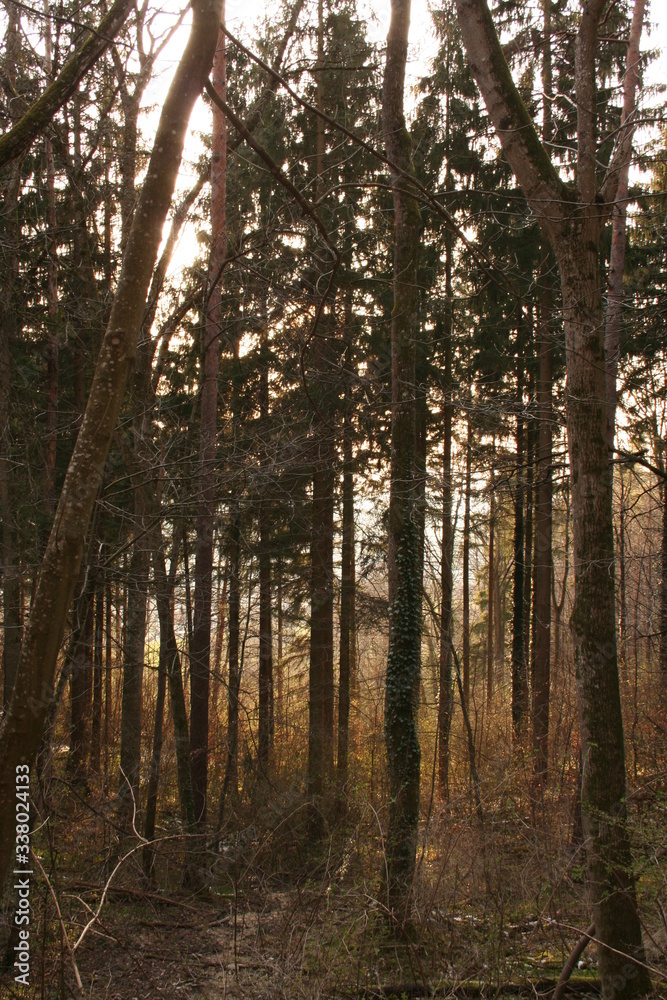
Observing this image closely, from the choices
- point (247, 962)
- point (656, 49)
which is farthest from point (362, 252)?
point (247, 962)

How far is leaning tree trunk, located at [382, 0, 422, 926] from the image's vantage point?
26.0ft

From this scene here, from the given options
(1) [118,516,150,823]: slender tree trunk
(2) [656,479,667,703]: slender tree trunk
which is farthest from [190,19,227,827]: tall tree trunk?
(2) [656,479,667,703]: slender tree trunk

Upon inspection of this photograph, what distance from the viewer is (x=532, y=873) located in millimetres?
7438

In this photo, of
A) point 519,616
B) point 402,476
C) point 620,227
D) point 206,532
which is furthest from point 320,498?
point 519,616

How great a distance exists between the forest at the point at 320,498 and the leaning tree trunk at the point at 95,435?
1cm

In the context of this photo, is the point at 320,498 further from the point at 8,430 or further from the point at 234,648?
the point at 234,648

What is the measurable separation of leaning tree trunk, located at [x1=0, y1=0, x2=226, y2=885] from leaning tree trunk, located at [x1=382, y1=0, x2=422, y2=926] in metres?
5.54

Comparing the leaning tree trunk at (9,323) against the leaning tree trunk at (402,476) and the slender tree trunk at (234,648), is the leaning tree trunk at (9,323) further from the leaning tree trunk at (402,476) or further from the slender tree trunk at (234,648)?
the leaning tree trunk at (402,476)

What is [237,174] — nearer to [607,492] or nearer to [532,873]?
[607,492]

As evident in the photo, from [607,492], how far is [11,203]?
5841 millimetres

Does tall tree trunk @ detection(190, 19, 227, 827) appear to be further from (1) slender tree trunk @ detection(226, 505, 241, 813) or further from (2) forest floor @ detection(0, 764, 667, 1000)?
(2) forest floor @ detection(0, 764, 667, 1000)

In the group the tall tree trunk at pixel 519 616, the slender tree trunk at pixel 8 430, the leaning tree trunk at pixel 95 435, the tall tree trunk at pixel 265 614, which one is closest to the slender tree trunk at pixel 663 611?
the tall tree trunk at pixel 519 616

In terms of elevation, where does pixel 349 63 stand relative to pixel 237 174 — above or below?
above

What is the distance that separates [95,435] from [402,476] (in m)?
6.49
